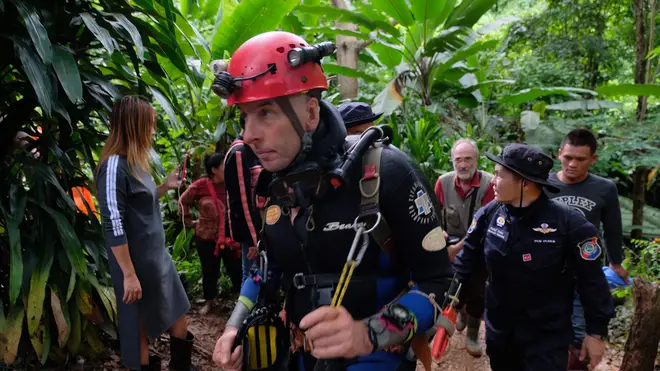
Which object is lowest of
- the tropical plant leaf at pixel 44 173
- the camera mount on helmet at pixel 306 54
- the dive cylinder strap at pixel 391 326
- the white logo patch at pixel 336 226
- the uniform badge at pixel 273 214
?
the dive cylinder strap at pixel 391 326

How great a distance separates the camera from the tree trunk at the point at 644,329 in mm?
3605

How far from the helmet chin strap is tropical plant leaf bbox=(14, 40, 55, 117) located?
168 cm

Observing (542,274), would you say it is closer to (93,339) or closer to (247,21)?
(93,339)

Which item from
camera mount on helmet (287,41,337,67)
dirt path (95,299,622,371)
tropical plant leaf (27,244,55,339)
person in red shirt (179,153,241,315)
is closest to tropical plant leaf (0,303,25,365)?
tropical plant leaf (27,244,55,339)

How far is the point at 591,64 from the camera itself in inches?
390

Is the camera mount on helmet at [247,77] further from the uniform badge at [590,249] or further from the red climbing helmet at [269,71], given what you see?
the uniform badge at [590,249]

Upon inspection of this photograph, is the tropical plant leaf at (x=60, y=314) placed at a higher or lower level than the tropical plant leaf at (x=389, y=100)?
lower

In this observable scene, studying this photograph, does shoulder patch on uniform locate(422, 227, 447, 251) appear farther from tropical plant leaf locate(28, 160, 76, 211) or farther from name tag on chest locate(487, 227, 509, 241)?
tropical plant leaf locate(28, 160, 76, 211)

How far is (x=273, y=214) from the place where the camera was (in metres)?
1.98

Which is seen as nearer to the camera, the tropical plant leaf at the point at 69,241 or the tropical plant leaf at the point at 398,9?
the tropical plant leaf at the point at 69,241

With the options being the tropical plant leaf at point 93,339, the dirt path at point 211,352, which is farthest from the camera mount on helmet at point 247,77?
the dirt path at point 211,352

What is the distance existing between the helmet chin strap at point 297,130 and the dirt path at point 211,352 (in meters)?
3.10

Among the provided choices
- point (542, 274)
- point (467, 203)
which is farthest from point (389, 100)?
point (542, 274)

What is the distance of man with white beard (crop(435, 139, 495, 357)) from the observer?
4766 mm
